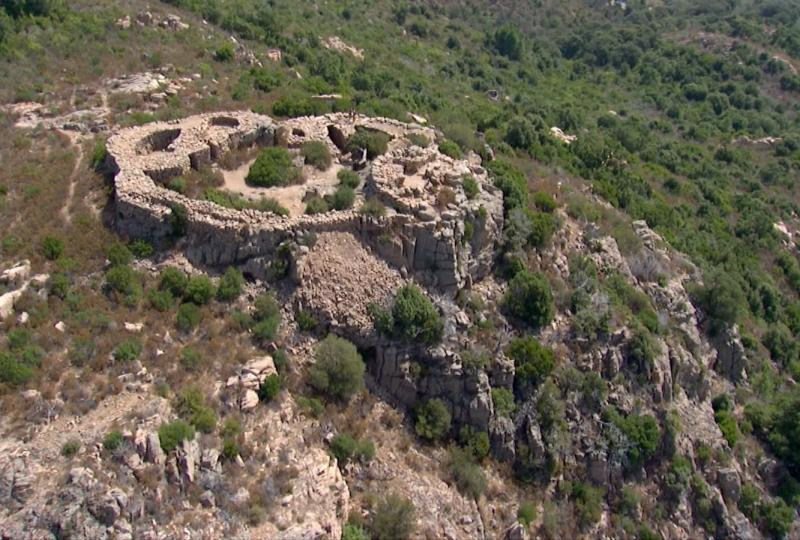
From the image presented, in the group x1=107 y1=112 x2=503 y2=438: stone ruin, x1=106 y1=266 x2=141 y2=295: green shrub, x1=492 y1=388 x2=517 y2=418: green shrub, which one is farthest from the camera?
x1=492 y1=388 x2=517 y2=418: green shrub

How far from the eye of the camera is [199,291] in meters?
25.9

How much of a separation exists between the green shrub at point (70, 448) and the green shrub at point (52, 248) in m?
8.94

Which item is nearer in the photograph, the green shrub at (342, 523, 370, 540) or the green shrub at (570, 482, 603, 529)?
the green shrub at (342, 523, 370, 540)

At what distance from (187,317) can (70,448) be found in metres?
6.20

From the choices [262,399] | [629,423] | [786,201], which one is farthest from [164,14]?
[786,201]

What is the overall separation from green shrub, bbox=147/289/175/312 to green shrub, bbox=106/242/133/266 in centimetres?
175

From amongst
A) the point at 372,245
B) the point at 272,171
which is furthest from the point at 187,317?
the point at 272,171

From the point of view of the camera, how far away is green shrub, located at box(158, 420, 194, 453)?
68.3ft

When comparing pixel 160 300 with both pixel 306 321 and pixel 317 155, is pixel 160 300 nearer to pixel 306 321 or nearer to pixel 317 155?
pixel 306 321

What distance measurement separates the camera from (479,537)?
81.9ft

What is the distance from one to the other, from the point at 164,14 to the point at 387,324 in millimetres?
31359

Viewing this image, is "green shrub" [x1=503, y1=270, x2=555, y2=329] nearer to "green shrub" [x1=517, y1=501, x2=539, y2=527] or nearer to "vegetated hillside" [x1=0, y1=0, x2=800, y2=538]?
"vegetated hillside" [x1=0, y1=0, x2=800, y2=538]

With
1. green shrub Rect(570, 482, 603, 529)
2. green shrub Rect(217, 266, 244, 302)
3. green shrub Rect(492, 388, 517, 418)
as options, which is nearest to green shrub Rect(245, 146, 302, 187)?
green shrub Rect(217, 266, 244, 302)

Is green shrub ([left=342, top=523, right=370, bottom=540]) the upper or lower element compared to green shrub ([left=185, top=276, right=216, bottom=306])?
lower
